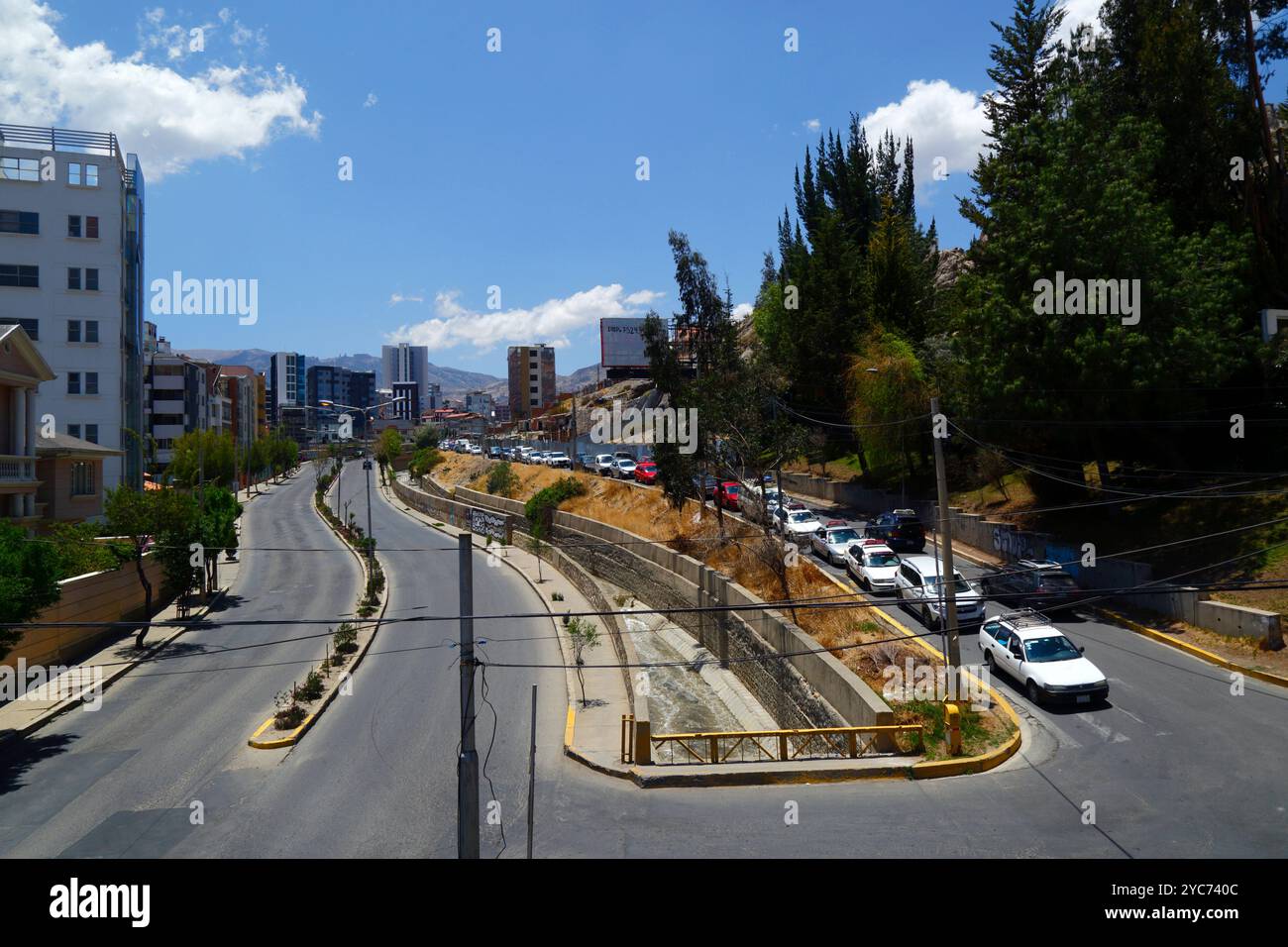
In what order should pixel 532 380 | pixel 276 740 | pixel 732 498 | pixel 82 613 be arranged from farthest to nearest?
pixel 532 380, pixel 732 498, pixel 82 613, pixel 276 740

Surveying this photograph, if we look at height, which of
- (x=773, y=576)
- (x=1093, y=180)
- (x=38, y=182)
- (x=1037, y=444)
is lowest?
(x=773, y=576)

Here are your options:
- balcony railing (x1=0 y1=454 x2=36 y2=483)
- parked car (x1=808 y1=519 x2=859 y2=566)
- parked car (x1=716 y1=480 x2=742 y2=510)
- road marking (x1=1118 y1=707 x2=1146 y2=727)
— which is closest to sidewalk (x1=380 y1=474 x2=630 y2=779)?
parked car (x1=716 y1=480 x2=742 y2=510)

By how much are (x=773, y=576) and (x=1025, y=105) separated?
30602 mm

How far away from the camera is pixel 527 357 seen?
18188 centimetres

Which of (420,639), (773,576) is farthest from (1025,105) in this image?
(420,639)

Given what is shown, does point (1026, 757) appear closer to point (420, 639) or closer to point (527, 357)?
point (420, 639)

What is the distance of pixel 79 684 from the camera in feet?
82.0

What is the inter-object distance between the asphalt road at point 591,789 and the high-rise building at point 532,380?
Result: 518 ft

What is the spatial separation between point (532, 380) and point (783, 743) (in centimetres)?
17264

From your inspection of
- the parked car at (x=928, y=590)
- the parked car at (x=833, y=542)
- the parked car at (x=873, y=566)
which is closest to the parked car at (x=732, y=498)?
the parked car at (x=833, y=542)

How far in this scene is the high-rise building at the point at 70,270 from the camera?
158 ft

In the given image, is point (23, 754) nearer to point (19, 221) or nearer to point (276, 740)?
point (276, 740)

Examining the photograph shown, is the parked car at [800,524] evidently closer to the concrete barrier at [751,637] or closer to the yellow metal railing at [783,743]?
the concrete barrier at [751,637]

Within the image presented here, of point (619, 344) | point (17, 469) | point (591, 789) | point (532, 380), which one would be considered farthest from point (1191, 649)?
point (532, 380)
